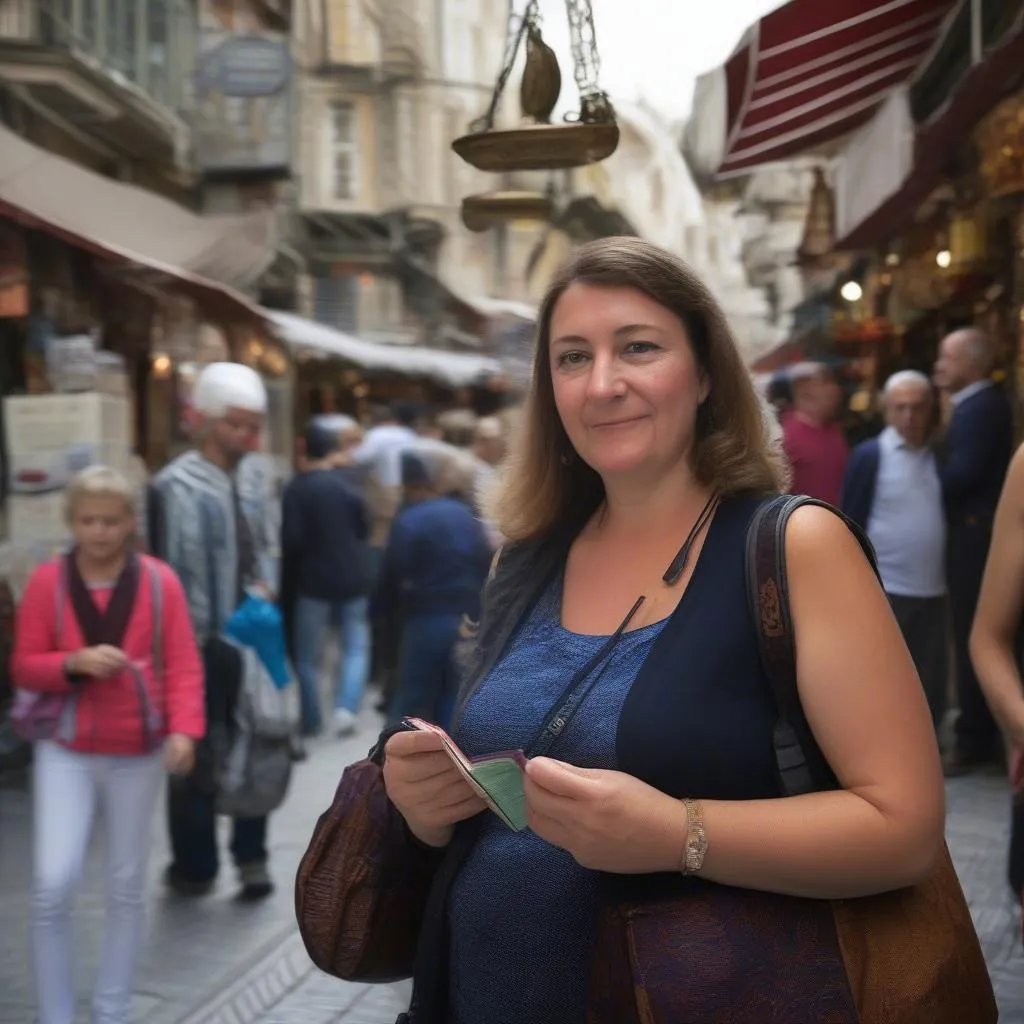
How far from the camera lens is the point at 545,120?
439cm

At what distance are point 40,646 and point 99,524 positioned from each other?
44 centimetres

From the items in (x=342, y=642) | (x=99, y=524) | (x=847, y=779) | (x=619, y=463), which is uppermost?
(x=619, y=463)

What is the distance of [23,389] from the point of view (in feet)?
32.9

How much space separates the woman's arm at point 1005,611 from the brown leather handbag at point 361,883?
132 centimetres

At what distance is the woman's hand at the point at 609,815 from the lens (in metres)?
1.81

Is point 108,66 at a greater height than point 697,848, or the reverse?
point 108,66

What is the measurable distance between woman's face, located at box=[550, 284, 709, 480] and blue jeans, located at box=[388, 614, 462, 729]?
14.5 feet

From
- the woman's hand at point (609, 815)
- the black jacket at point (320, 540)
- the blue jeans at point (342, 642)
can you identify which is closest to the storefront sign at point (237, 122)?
the black jacket at point (320, 540)

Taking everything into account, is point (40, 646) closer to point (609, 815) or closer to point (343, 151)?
point (609, 815)

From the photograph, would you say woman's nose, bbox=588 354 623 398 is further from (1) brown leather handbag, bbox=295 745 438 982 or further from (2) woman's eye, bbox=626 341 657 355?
(1) brown leather handbag, bbox=295 745 438 982

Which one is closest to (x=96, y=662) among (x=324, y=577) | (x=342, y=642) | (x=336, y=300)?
(x=324, y=577)

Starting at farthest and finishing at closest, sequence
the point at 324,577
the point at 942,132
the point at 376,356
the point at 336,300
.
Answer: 1. the point at 336,300
2. the point at 376,356
3. the point at 324,577
4. the point at 942,132

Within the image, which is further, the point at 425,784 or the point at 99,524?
the point at 99,524

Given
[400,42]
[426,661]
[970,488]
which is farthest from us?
[400,42]
